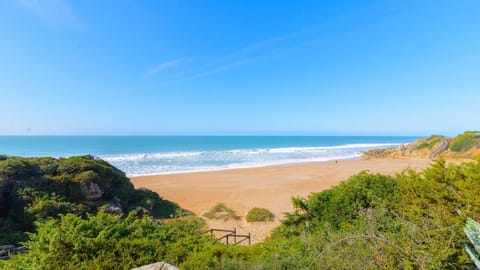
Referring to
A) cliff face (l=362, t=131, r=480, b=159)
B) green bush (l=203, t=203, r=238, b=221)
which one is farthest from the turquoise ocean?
green bush (l=203, t=203, r=238, b=221)

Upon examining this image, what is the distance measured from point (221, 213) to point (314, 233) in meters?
8.45

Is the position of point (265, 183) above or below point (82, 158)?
below

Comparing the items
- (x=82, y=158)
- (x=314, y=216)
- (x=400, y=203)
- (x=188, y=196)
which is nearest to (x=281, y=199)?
(x=188, y=196)

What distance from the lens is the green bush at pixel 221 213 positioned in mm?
13016

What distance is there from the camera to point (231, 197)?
17.1m

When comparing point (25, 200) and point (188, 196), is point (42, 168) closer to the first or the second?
point (25, 200)

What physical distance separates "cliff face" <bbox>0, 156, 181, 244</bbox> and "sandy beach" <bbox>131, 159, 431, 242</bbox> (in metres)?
3.34

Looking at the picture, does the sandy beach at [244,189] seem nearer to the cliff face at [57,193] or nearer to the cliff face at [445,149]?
the cliff face at [57,193]

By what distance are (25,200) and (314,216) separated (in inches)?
444

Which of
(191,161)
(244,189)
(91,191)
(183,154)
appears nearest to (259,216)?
(244,189)

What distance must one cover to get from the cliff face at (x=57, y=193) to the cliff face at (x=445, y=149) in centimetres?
3542

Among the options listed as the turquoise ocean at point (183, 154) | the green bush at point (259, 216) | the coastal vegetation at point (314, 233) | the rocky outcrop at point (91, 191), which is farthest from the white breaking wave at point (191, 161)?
the coastal vegetation at point (314, 233)

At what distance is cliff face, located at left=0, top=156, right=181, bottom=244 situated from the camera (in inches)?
359

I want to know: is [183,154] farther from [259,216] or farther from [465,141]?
[465,141]
